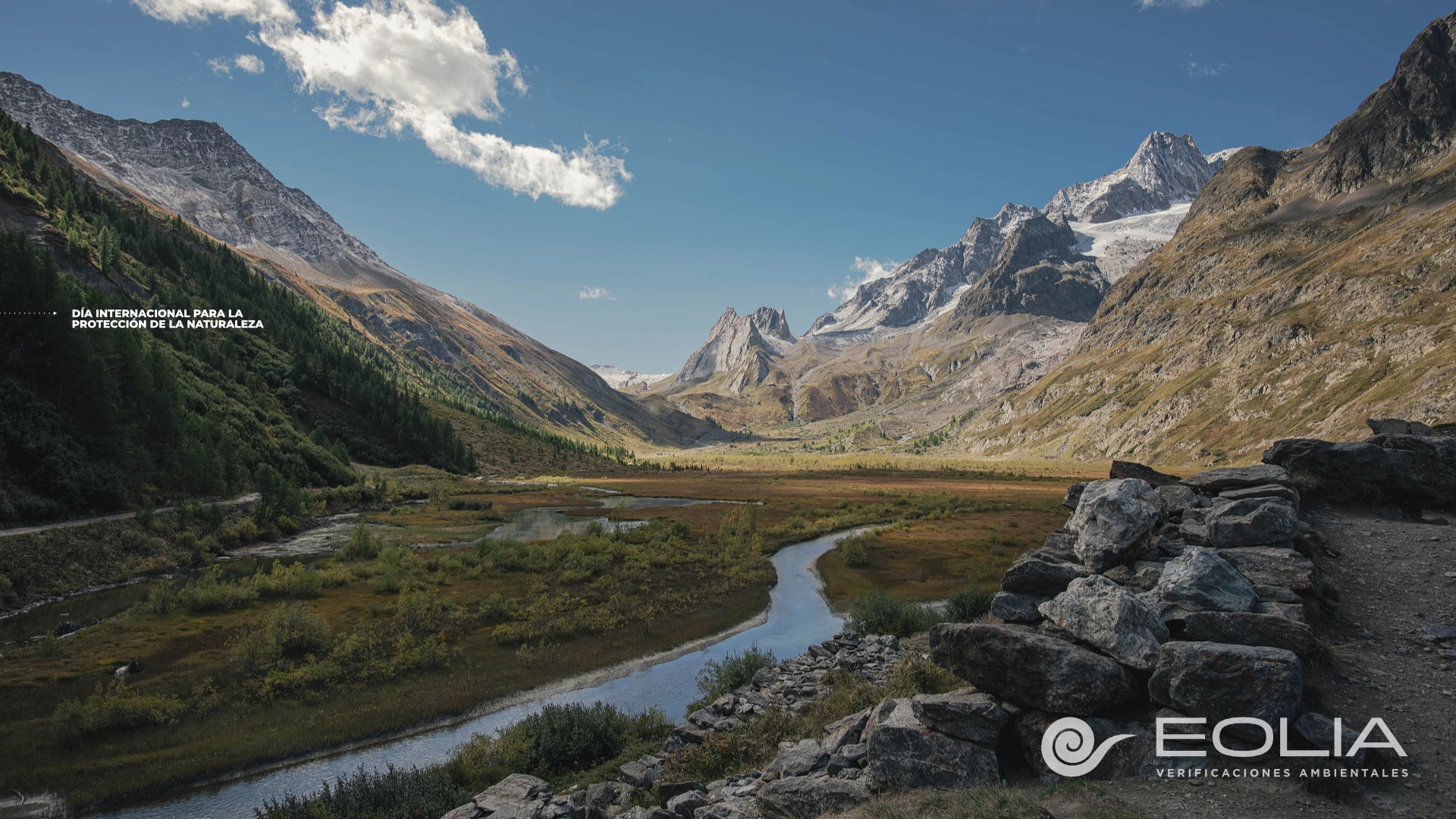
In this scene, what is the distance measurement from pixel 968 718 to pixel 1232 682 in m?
4.69

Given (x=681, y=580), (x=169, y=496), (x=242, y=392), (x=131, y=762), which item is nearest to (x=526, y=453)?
(x=242, y=392)

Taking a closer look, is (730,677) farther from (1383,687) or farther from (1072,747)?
(1383,687)

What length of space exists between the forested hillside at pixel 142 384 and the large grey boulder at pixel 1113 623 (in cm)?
6944

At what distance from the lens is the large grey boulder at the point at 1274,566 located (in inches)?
589

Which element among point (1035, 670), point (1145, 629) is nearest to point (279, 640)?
point (1035, 670)

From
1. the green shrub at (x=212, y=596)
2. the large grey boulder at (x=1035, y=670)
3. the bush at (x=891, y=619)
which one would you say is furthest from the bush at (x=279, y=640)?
the large grey boulder at (x=1035, y=670)

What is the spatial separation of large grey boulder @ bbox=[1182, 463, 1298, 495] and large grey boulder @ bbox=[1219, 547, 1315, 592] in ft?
20.4

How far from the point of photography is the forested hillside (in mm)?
52938

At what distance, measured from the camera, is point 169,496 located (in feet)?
203

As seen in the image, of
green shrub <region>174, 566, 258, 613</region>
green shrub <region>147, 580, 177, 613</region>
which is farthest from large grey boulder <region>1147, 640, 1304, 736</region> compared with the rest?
green shrub <region>147, 580, 177, 613</region>

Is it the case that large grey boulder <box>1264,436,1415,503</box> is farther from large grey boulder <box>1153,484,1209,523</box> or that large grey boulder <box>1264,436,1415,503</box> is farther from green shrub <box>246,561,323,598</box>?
green shrub <box>246,561,323,598</box>

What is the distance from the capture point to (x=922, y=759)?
12.1 m

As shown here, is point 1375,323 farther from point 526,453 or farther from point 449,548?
point 526,453

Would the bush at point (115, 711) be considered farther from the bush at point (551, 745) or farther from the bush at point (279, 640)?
the bush at point (551, 745)
